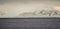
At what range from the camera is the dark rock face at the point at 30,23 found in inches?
52.1

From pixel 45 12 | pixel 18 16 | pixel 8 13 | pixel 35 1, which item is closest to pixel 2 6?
pixel 8 13

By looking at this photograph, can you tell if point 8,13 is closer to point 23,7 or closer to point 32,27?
point 23,7

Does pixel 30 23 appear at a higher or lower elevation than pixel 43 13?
lower

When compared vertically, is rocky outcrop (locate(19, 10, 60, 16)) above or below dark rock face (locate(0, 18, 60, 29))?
above

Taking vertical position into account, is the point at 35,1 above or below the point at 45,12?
above

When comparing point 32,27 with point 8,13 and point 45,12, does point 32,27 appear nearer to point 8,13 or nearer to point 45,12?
point 45,12

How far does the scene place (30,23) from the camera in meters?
1.33

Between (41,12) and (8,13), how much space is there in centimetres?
49

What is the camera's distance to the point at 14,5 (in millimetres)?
1343

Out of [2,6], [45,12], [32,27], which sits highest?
[2,6]

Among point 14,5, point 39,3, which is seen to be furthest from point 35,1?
point 14,5

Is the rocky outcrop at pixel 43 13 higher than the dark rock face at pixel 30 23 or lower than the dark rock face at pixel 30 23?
higher

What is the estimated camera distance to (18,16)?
4.33 ft

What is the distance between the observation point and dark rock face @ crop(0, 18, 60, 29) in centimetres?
132
